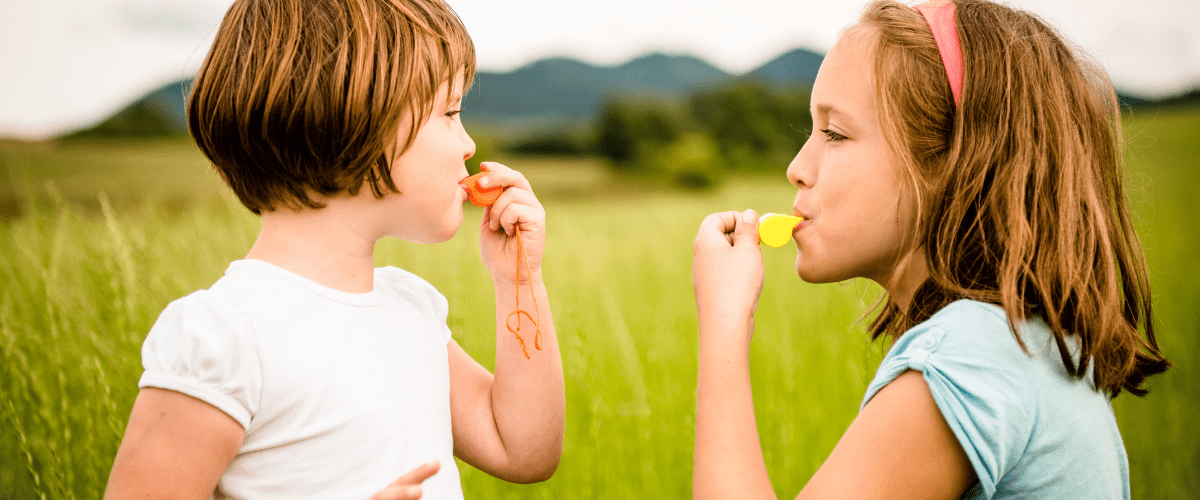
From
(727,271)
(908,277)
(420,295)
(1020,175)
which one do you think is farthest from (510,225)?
(1020,175)

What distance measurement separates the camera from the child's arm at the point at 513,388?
4.55 ft

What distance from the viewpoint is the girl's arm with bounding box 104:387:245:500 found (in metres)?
0.90

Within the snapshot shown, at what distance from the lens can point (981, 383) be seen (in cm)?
104

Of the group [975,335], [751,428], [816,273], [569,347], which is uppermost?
[975,335]

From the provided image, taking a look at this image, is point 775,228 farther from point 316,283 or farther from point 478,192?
point 316,283

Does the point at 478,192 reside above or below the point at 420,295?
above

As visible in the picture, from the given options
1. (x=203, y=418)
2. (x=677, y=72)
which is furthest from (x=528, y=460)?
(x=677, y=72)

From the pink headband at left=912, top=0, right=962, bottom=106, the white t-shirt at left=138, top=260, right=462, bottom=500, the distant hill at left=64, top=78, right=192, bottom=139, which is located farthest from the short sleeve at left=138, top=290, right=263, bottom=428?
the distant hill at left=64, top=78, right=192, bottom=139

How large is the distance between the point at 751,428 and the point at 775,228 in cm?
44

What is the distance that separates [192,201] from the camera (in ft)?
13.9

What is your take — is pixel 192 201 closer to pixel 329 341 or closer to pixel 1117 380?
pixel 329 341

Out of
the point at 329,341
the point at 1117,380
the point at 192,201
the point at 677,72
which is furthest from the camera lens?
the point at 677,72

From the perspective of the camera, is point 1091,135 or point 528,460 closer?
point 1091,135

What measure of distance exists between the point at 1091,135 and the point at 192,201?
176 inches
